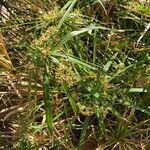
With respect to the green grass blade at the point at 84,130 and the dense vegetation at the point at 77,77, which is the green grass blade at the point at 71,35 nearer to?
the dense vegetation at the point at 77,77

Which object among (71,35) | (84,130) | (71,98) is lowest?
(84,130)

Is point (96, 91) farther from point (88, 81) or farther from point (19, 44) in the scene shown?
point (19, 44)

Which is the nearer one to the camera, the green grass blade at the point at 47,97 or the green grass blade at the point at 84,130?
the green grass blade at the point at 47,97

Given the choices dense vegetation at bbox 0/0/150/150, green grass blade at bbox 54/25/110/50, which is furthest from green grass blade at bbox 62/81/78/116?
green grass blade at bbox 54/25/110/50

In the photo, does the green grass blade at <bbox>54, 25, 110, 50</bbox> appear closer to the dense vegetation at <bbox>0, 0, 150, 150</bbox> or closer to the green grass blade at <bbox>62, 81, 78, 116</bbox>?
the dense vegetation at <bbox>0, 0, 150, 150</bbox>

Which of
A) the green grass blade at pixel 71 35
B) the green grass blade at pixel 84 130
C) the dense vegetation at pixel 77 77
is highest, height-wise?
the green grass blade at pixel 71 35

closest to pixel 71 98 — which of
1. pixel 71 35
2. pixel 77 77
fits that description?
pixel 77 77

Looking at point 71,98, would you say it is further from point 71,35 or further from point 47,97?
point 71,35

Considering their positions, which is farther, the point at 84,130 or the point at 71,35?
the point at 84,130

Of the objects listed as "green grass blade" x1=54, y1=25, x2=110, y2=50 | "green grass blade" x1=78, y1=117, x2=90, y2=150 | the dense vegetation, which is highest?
"green grass blade" x1=54, y1=25, x2=110, y2=50

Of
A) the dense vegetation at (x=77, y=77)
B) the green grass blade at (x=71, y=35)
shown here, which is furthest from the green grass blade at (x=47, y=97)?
the green grass blade at (x=71, y=35)
